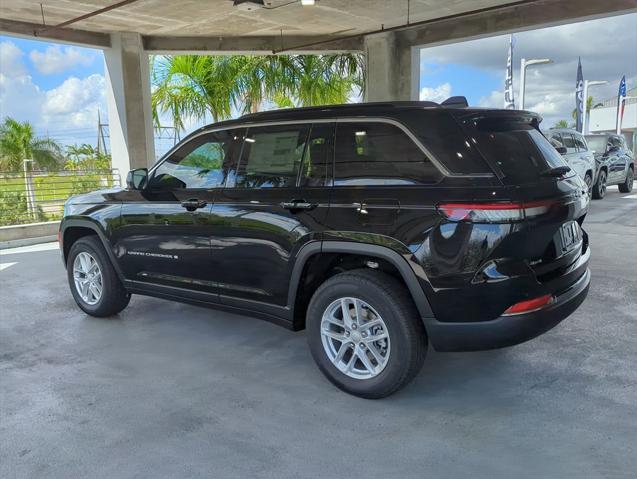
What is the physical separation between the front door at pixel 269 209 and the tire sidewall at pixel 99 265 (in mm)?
1483

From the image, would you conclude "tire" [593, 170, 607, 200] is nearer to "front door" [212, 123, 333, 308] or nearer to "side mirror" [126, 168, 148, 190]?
"front door" [212, 123, 333, 308]

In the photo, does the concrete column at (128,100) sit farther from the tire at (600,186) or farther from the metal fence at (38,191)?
the tire at (600,186)

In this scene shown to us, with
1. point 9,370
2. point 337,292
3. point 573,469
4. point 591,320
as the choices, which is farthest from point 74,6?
point 573,469

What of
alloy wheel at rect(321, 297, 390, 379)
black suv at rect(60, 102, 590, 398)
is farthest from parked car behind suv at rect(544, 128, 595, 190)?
alloy wheel at rect(321, 297, 390, 379)

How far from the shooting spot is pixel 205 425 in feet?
9.98

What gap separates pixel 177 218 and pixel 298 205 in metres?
1.22

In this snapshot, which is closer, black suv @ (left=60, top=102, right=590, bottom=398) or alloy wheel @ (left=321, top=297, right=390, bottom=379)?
black suv @ (left=60, top=102, right=590, bottom=398)

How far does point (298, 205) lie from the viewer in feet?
11.3

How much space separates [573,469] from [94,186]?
482 inches

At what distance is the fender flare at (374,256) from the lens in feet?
9.87

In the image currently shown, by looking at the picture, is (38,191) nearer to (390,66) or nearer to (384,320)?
(390,66)

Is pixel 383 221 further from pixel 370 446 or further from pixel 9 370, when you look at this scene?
pixel 9 370

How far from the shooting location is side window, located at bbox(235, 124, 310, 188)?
11.8 ft

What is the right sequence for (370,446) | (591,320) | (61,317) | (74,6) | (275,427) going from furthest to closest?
(74,6)
(61,317)
(591,320)
(275,427)
(370,446)
